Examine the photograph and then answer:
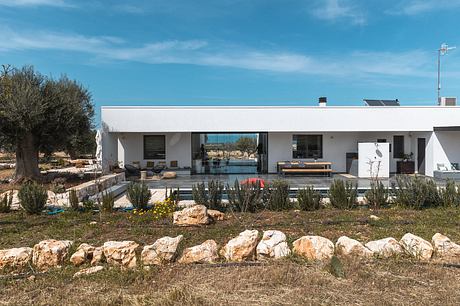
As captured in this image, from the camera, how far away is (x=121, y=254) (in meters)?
4.47

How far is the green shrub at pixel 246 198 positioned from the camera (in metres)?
8.13

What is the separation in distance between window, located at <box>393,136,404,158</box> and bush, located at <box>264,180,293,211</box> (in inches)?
514

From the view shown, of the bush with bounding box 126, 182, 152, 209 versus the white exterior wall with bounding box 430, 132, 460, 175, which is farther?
the white exterior wall with bounding box 430, 132, 460, 175

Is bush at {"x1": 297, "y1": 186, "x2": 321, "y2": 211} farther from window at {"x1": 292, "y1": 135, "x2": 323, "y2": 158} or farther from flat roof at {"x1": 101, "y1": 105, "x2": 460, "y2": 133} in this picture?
window at {"x1": 292, "y1": 135, "x2": 323, "y2": 158}

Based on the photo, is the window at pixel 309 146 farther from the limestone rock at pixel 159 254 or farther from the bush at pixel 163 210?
the limestone rock at pixel 159 254

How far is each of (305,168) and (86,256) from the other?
44.9ft

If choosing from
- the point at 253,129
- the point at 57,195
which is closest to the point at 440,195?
the point at 253,129

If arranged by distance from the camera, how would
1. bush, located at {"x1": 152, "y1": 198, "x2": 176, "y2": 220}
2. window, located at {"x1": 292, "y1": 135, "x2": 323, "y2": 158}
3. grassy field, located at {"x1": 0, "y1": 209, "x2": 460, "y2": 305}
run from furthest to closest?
window, located at {"x1": 292, "y1": 135, "x2": 323, "y2": 158}, bush, located at {"x1": 152, "y1": 198, "x2": 176, "y2": 220}, grassy field, located at {"x1": 0, "y1": 209, "x2": 460, "y2": 305}

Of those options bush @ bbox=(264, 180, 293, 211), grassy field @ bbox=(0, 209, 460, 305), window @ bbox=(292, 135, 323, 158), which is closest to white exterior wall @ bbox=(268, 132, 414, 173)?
window @ bbox=(292, 135, 323, 158)

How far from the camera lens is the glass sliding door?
63.2 feet

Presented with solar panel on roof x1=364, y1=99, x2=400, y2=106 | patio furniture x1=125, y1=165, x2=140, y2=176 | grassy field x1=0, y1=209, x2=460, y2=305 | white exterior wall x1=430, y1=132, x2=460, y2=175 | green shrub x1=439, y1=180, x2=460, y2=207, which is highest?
solar panel on roof x1=364, y1=99, x2=400, y2=106

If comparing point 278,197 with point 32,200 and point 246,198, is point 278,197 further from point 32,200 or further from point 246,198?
point 32,200

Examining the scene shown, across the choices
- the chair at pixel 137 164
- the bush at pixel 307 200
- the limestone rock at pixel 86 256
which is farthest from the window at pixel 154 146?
the limestone rock at pixel 86 256

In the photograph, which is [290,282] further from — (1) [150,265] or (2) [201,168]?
(2) [201,168]
